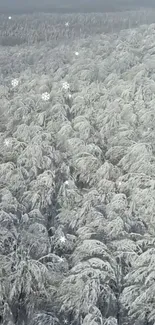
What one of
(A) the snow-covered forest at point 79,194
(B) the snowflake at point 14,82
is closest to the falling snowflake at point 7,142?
(A) the snow-covered forest at point 79,194

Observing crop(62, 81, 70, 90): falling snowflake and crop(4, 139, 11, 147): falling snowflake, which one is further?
crop(62, 81, 70, 90): falling snowflake

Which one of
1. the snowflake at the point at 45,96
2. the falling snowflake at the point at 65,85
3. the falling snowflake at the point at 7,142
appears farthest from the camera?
the falling snowflake at the point at 65,85

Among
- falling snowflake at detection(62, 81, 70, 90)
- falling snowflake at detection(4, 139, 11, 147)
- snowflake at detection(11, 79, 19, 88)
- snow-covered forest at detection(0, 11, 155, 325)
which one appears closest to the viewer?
snow-covered forest at detection(0, 11, 155, 325)

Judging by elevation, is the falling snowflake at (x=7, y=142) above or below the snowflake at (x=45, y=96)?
below

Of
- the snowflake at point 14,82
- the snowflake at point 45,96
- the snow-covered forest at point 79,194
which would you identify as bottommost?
the snow-covered forest at point 79,194

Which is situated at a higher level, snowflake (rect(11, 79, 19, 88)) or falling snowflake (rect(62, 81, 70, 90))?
falling snowflake (rect(62, 81, 70, 90))

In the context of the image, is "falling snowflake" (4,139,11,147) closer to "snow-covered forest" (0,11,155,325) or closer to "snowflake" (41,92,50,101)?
"snow-covered forest" (0,11,155,325)

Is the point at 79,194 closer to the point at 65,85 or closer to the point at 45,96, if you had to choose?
the point at 45,96

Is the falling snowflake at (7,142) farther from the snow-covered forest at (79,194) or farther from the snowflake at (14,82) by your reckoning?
the snowflake at (14,82)

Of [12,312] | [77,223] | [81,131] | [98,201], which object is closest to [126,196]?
[98,201]

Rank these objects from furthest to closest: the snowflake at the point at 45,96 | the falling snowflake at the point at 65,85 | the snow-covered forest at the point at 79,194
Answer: the falling snowflake at the point at 65,85 < the snowflake at the point at 45,96 < the snow-covered forest at the point at 79,194

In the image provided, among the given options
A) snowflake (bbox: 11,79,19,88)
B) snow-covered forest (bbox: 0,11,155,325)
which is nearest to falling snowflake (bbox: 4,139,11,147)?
snow-covered forest (bbox: 0,11,155,325)
